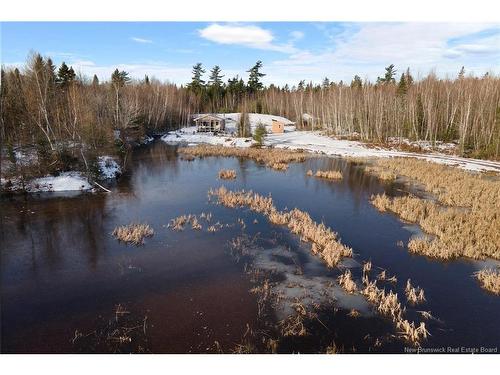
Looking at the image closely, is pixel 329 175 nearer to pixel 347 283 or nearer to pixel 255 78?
pixel 347 283

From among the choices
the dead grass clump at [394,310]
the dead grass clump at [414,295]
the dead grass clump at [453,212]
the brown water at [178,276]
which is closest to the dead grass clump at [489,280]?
the brown water at [178,276]

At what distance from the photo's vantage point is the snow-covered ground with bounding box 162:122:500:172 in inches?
1588

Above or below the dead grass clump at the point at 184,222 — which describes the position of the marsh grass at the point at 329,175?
above

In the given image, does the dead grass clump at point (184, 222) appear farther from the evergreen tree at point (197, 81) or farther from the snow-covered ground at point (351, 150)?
the evergreen tree at point (197, 81)

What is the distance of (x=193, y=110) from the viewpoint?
3905 inches

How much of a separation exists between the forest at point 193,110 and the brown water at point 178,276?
32.2 ft

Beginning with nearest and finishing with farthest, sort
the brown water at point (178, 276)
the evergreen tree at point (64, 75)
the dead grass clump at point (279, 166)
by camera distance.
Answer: the brown water at point (178, 276), the dead grass clump at point (279, 166), the evergreen tree at point (64, 75)

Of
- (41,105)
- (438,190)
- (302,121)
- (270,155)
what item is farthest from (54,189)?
(302,121)

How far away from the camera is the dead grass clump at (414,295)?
12.8 metres

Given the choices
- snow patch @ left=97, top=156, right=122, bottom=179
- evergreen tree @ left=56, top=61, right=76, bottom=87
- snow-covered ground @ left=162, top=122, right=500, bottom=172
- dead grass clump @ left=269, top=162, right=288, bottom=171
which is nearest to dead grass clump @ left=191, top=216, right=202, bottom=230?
snow patch @ left=97, top=156, right=122, bottom=179

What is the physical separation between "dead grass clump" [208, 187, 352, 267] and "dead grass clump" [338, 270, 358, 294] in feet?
4.64

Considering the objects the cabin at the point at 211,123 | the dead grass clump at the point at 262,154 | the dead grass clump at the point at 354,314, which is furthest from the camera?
the cabin at the point at 211,123

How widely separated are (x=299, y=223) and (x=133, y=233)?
962cm

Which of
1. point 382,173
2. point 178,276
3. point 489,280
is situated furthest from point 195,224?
point 382,173
